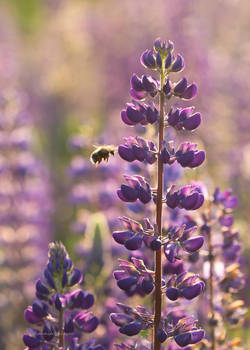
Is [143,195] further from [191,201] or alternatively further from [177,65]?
[177,65]

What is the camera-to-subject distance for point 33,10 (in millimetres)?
13773

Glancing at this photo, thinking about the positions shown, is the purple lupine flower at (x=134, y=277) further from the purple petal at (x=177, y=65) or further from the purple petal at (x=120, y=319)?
the purple petal at (x=177, y=65)

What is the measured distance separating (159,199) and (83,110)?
6.55 m

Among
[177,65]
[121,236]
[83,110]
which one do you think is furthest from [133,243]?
[83,110]

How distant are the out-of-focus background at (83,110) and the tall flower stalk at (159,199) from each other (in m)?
1.00

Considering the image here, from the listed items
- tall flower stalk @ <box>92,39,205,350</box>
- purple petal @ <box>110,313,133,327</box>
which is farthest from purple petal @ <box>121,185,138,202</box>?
purple petal @ <box>110,313,133,327</box>

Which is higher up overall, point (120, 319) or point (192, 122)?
point (192, 122)

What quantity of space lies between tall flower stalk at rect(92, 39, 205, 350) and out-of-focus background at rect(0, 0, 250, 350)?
1001mm

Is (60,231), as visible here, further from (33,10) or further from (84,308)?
(33,10)

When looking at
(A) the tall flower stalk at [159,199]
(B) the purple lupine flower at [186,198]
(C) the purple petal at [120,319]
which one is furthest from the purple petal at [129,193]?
(C) the purple petal at [120,319]

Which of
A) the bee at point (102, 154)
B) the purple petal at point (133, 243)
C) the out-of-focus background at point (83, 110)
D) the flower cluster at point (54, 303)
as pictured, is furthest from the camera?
the out-of-focus background at point (83, 110)

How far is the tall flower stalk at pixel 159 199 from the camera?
6.11 ft

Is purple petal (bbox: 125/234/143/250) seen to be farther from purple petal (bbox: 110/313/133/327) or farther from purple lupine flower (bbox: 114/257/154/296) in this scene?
purple petal (bbox: 110/313/133/327)

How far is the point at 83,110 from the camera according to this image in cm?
831
